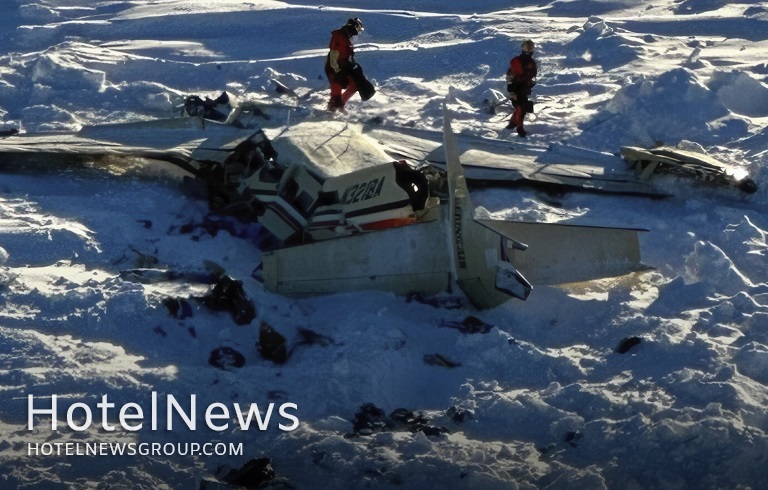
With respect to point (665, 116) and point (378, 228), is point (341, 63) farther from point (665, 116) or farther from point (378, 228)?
point (378, 228)

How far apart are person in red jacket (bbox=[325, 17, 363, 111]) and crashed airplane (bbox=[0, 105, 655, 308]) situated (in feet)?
8.78

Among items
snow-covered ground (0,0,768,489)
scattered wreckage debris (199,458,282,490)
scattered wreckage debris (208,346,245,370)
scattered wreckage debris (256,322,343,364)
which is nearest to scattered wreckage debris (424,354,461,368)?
snow-covered ground (0,0,768,489)

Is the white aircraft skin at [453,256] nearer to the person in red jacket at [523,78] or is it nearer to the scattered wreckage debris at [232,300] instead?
the scattered wreckage debris at [232,300]

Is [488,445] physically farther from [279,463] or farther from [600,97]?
[600,97]

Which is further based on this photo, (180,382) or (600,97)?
(600,97)

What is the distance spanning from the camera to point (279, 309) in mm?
8469

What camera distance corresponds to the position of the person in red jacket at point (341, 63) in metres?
12.6

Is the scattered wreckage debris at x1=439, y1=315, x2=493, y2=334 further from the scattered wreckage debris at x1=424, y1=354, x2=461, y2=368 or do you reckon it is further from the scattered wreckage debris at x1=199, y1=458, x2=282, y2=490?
the scattered wreckage debris at x1=199, y1=458, x2=282, y2=490

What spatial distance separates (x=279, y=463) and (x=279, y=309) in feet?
6.04

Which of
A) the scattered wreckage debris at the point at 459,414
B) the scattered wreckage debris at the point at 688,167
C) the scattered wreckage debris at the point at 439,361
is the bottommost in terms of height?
the scattered wreckage debris at the point at 459,414

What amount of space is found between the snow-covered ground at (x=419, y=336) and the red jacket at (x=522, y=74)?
1.95ft

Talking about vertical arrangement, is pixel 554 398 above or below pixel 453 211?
below

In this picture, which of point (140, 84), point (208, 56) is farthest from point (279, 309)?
point (208, 56)

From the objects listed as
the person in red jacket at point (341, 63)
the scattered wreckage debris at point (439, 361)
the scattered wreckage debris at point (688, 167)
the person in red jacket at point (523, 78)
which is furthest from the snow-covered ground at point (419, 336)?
the person in red jacket at point (523, 78)
